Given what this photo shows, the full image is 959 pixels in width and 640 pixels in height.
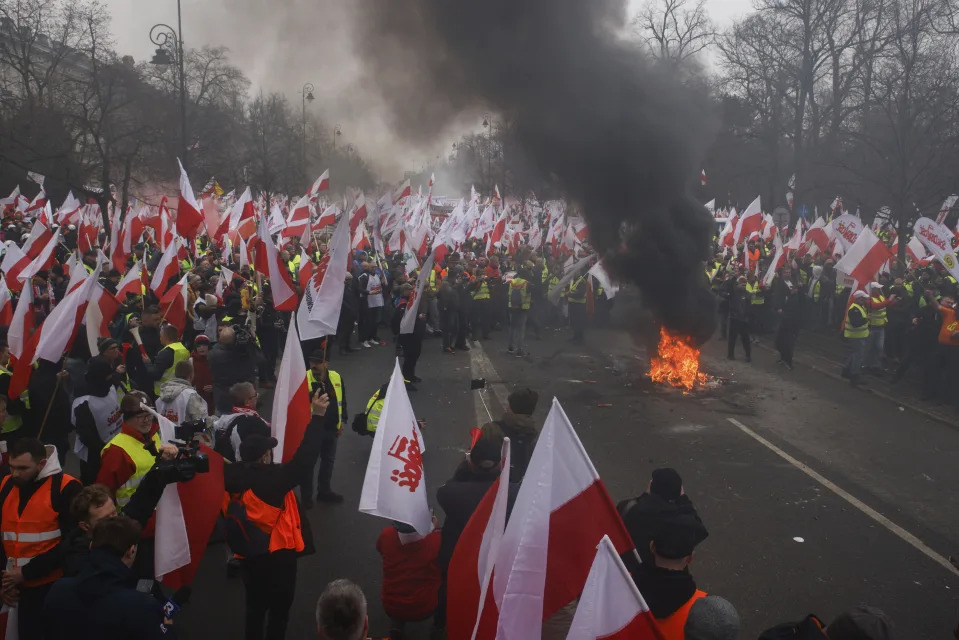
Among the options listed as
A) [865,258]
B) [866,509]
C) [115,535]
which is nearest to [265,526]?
[115,535]

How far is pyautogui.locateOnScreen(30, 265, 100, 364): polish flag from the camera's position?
6.45 m

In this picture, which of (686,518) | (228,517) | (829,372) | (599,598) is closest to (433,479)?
(228,517)

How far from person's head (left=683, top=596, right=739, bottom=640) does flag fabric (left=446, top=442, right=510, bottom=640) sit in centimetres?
87

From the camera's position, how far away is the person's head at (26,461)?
3.87 metres

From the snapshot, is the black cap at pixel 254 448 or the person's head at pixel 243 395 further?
the person's head at pixel 243 395

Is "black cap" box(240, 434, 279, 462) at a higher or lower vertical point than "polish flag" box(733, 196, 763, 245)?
lower

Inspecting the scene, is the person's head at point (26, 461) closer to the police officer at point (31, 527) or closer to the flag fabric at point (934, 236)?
the police officer at point (31, 527)

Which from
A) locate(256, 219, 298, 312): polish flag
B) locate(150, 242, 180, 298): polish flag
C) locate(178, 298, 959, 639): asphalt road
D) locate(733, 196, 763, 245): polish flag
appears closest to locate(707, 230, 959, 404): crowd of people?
locate(178, 298, 959, 639): asphalt road

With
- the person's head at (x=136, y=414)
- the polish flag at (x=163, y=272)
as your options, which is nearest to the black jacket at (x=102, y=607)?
the person's head at (x=136, y=414)

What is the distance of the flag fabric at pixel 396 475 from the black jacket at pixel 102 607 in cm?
132

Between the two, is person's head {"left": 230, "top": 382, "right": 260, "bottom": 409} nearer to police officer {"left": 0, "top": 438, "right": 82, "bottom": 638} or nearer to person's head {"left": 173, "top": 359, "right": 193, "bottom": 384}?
person's head {"left": 173, "top": 359, "right": 193, "bottom": 384}

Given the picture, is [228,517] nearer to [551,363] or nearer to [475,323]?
[551,363]

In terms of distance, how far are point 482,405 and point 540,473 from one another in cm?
769

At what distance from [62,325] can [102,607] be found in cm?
437
